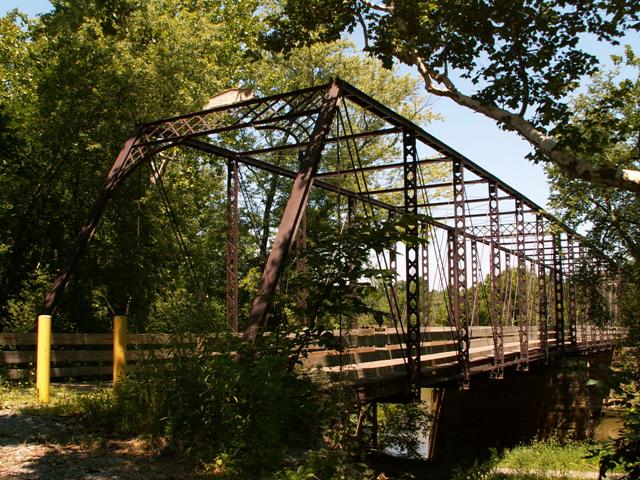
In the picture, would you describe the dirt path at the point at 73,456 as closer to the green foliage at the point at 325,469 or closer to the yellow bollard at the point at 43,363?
the green foliage at the point at 325,469

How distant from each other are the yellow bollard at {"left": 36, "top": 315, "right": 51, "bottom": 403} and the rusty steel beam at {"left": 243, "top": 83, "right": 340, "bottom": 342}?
335 centimetres

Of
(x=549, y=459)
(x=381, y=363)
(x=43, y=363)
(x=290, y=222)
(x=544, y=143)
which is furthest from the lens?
(x=549, y=459)

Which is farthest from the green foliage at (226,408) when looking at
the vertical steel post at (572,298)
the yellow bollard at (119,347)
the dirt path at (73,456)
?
the vertical steel post at (572,298)

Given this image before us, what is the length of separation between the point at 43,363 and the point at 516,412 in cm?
1990

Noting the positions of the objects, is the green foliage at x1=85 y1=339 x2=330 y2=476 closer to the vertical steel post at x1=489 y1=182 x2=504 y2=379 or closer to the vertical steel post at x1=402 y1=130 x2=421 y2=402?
the vertical steel post at x1=402 y1=130 x2=421 y2=402

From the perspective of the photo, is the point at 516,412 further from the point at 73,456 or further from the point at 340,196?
the point at 73,456

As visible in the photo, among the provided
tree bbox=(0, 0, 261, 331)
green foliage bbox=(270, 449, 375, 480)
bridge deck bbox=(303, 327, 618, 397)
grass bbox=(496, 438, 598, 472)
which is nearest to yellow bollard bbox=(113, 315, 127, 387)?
bridge deck bbox=(303, 327, 618, 397)

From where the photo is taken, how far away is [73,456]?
20.7 ft

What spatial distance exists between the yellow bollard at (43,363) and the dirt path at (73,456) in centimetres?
135

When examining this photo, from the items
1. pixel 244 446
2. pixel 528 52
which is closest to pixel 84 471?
pixel 244 446

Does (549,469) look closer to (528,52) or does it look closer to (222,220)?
(528,52)

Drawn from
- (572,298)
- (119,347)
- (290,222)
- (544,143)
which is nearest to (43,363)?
(119,347)

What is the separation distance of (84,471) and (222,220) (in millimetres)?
27028

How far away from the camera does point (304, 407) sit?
7.10 meters
